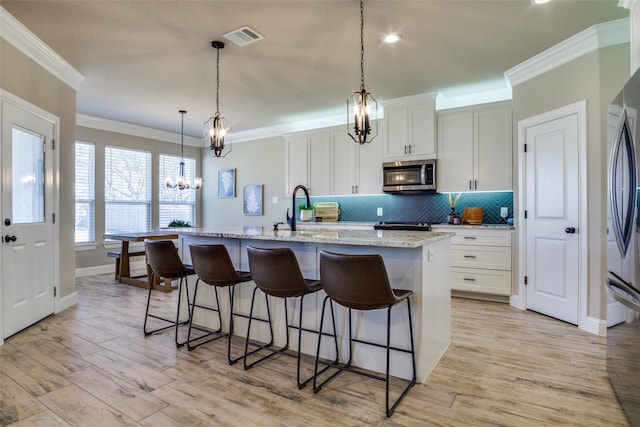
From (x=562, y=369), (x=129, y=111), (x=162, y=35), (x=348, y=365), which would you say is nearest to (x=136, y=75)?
(x=162, y=35)

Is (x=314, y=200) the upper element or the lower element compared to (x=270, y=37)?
lower

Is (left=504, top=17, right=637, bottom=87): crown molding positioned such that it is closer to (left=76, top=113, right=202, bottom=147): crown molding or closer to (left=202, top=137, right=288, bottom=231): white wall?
(left=202, top=137, right=288, bottom=231): white wall

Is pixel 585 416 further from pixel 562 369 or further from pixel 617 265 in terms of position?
pixel 617 265

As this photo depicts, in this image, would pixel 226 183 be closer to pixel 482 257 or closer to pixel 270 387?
pixel 482 257

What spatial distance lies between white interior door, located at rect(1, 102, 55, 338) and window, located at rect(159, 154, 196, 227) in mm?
3242

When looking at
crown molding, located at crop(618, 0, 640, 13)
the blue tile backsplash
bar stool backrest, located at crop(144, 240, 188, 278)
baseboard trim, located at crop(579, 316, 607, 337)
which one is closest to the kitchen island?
bar stool backrest, located at crop(144, 240, 188, 278)

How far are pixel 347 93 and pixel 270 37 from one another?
5.67ft

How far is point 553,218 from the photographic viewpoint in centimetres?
358

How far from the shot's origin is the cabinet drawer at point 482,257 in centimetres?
417

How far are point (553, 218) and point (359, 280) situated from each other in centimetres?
270

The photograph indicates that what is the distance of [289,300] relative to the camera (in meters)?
2.79

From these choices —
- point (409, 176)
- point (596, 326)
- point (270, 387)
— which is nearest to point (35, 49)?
point (270, 387)

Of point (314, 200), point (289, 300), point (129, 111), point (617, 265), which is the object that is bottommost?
point (289, 300)

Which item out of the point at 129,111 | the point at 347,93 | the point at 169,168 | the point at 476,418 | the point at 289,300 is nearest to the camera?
the point at 476,418
